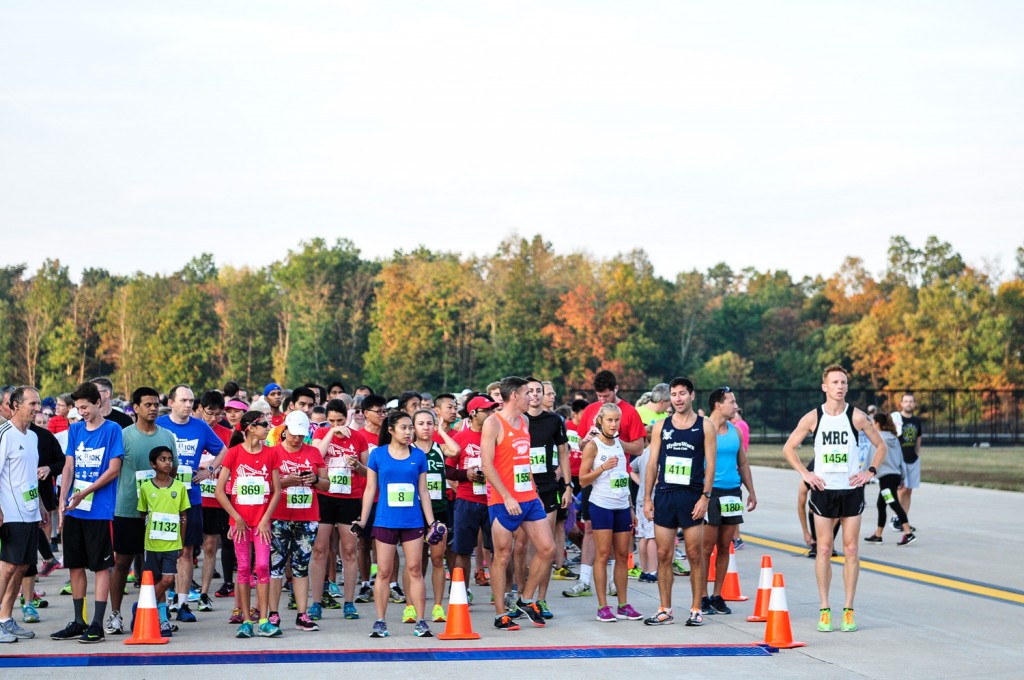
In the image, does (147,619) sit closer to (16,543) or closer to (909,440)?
(16,543)

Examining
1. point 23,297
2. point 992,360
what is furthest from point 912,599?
point 23,297

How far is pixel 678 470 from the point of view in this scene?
33.4 feet

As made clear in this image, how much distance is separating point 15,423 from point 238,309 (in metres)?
93.8

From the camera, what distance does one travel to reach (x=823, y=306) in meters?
98.8

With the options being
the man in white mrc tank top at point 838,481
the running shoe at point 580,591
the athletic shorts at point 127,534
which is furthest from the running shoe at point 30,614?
the man in white mrc tank top at point 838,481

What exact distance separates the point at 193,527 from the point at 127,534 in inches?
42.7

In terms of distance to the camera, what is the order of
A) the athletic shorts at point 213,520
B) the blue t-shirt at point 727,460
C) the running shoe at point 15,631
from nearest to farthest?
the running shoe at point 15,631, the blue t-shirt at point 727,460, the athletic shorts at point 213,520

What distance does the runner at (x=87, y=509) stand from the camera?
9.34m

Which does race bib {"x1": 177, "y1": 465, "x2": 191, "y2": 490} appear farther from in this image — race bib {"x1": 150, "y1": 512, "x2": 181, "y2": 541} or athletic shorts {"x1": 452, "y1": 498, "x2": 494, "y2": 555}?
athletic shorts {"x1": 452, "y1": 498, "x2": 494, "y2": 555}

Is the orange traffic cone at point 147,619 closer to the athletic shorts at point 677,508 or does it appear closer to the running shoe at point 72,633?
the running shoe at point 72,633

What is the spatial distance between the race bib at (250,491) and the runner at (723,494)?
3995mm

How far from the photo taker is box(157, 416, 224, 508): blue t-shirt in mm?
10727

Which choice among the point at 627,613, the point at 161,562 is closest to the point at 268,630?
the point at 161,562

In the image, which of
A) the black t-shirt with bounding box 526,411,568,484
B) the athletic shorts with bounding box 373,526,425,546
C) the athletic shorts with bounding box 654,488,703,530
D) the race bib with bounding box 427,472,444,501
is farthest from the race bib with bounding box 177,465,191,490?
the athletic shorts with bounding box 654,488,703,530
